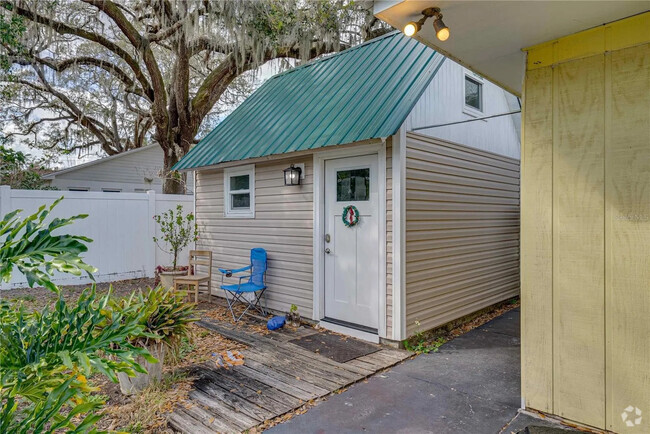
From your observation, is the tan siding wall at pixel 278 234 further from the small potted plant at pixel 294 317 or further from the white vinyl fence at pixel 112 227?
the white vinyl fence at pixel 112 227

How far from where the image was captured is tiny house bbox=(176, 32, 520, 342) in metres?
4.36

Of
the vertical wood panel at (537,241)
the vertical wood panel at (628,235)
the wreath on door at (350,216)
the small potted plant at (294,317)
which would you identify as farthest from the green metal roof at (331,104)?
the small potted plant at (294,317)

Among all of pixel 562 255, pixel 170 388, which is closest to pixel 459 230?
pixel 562 255

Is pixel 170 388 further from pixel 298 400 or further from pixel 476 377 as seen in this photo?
pixel 476 377

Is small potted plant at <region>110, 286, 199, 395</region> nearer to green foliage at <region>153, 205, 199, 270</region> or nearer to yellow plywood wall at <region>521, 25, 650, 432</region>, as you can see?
yellow plywood wall at <region>521, 25, 650, 432</region>

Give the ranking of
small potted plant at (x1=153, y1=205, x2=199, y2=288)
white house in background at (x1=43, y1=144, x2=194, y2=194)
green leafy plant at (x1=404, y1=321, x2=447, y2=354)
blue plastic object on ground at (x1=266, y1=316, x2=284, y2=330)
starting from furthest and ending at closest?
white house in background at (x1=43, y1=144, x2=194, y2=194), small potted plant at (x1=153, y1=205, x2=199, y2=288), blue plastic object on ground at (x1=266, y1=316, x2=284, y2=330), green leafy plant at (x1=404, y1=321, x2=447, y2=354)

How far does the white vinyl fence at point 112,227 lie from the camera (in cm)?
713

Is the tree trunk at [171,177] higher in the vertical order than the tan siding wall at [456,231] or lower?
higher

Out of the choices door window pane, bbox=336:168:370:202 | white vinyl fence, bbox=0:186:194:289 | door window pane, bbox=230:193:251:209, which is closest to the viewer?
door window pane, bbox=336:168:370:202

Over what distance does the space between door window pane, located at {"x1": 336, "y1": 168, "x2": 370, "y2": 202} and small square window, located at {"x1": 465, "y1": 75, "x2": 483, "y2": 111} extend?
80.4 inches

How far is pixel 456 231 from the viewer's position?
523 centimetres

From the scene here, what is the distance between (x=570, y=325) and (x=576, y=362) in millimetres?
242

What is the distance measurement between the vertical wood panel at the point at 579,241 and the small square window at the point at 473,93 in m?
2.88

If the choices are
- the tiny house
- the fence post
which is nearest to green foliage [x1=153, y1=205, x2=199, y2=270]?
the fence post
